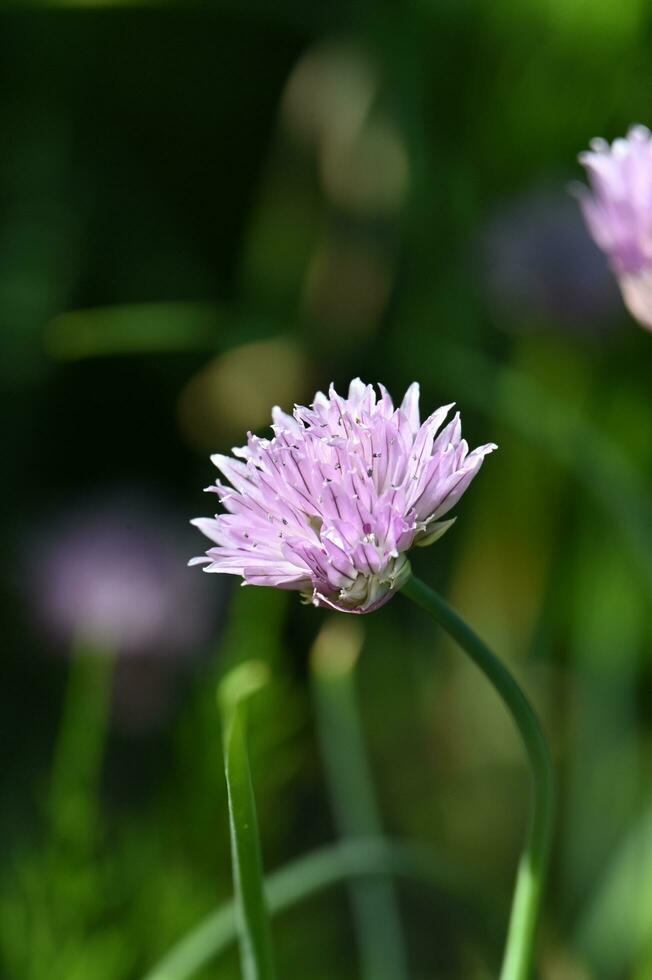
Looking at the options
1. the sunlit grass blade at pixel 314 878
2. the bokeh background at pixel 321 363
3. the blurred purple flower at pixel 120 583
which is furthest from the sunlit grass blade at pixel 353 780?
the blurred purple flower at pixel 120 583

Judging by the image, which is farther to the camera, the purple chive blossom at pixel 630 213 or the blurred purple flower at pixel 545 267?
the blurred purple flower at pixel 545 267

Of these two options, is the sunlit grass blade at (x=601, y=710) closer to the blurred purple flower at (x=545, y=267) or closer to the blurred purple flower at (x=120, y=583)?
the blurred purple flower at (x=545, y=267)

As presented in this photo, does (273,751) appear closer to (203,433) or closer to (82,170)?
(203,433)

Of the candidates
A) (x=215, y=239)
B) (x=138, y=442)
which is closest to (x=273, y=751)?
(x=138, y=442)

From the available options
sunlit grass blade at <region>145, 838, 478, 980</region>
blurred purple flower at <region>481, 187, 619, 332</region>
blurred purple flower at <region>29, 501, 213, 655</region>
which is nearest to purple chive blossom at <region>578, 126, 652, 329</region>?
sunlit grass blade at <region>145, 838, 478, 980</region>

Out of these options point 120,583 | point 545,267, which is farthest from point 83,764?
point 545,267

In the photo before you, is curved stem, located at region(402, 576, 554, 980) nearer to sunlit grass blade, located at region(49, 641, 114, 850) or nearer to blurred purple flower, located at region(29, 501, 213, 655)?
sunlit grass blade, located at region(49, 641, 114, 850)
